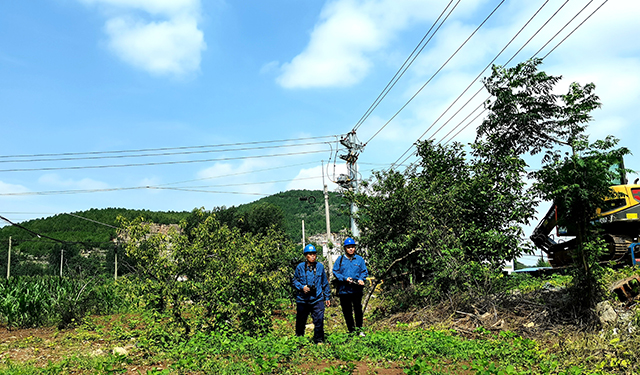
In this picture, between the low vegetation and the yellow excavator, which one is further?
the yellow excavator

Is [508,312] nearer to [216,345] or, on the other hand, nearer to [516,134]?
[516,134]

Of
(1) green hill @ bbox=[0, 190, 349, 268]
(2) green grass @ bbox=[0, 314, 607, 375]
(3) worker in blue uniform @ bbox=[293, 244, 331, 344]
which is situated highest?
(1) green hill @ bbox=[0, 190, 349, 268]

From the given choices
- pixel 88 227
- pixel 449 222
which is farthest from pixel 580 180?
pixel 88 227

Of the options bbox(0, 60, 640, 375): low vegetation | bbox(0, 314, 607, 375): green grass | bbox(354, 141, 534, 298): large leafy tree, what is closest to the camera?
bbox(0, 314, 607, 375): green grass

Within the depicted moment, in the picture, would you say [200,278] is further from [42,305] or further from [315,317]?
[42,305]

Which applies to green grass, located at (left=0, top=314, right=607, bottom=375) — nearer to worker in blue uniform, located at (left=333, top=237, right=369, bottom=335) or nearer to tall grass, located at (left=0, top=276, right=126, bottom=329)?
worker in blue uniform, located at (left=333, top=237, right=369, bottom=335)

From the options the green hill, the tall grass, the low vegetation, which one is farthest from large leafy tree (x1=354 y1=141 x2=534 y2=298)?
the green hill

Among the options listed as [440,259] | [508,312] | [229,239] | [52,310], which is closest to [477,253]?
[440,259]

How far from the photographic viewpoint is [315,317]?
8016mm

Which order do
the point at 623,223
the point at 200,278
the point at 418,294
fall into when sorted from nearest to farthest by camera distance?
the point at 200,278 → the point at 418,294 → the point at 623,223

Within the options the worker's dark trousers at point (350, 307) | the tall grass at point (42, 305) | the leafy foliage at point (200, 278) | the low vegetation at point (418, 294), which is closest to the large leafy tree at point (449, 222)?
the low vegetation at point (418, 294)

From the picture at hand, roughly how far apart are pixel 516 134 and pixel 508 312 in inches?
167

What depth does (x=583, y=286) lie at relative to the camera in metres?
8.79

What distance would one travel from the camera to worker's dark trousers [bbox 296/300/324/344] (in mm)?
7840
